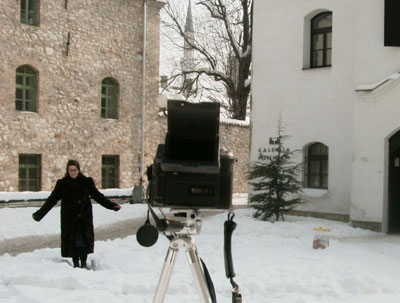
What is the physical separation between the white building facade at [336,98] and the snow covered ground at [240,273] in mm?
1773

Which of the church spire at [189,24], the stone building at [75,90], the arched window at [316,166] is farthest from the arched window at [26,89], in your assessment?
the church spire at [189,24]

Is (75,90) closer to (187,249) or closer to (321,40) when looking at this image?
(321,40)

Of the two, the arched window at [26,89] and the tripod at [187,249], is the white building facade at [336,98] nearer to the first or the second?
the arched window at [26,89]

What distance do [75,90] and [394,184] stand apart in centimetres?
1238

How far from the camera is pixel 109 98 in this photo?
22.7 meters

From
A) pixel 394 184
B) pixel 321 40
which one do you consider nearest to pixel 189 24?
pixel 321 40

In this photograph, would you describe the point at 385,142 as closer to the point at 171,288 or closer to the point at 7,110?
the point at 171,288

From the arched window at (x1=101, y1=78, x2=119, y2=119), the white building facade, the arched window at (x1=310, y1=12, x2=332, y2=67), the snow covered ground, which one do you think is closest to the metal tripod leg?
the snow covered ground

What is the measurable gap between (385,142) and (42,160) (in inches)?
473

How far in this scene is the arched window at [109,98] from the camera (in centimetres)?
2250

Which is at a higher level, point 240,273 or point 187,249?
point 187,249

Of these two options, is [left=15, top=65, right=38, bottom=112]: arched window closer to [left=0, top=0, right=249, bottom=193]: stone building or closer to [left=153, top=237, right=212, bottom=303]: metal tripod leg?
[left=0, top=0, right=249, bottom=193]: stone building

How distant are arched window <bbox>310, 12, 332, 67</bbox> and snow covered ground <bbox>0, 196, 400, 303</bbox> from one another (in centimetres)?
552

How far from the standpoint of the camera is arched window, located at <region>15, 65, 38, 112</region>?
1997 cm
